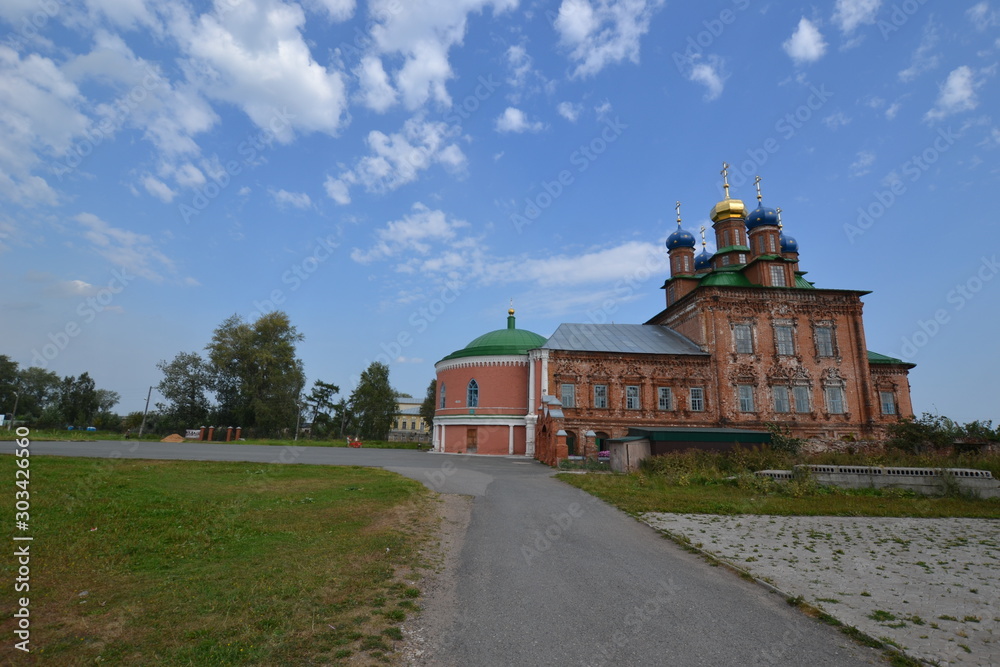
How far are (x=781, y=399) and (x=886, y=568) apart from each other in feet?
96.8


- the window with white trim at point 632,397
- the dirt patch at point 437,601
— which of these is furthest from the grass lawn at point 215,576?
the window with white trim at point 632,397

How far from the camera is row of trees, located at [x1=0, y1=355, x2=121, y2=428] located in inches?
2319

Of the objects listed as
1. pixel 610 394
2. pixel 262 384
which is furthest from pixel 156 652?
pixel 262 384

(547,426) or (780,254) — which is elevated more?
(780,254)

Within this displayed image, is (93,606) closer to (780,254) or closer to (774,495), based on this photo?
(774,495)

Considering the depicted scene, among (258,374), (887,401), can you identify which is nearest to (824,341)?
(887,401)

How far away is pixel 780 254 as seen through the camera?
37844mm

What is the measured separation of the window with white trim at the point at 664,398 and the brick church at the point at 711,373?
2.7 inches

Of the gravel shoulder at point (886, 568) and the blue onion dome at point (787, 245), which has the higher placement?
the blue onion dome at point (787, 245)

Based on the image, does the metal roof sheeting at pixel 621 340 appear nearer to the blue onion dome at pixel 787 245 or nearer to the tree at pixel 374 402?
the blue onion dome at pixel 787 245

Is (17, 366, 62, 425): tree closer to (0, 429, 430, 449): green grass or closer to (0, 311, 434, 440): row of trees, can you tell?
(0, 311, 434, 440): row of trees

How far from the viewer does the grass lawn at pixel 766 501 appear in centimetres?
1238

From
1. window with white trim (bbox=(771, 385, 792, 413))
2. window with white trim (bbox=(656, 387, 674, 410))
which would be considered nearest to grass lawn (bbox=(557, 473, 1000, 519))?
window with white trim (bbox=(656, 387, 674, 410))

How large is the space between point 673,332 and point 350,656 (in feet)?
122
